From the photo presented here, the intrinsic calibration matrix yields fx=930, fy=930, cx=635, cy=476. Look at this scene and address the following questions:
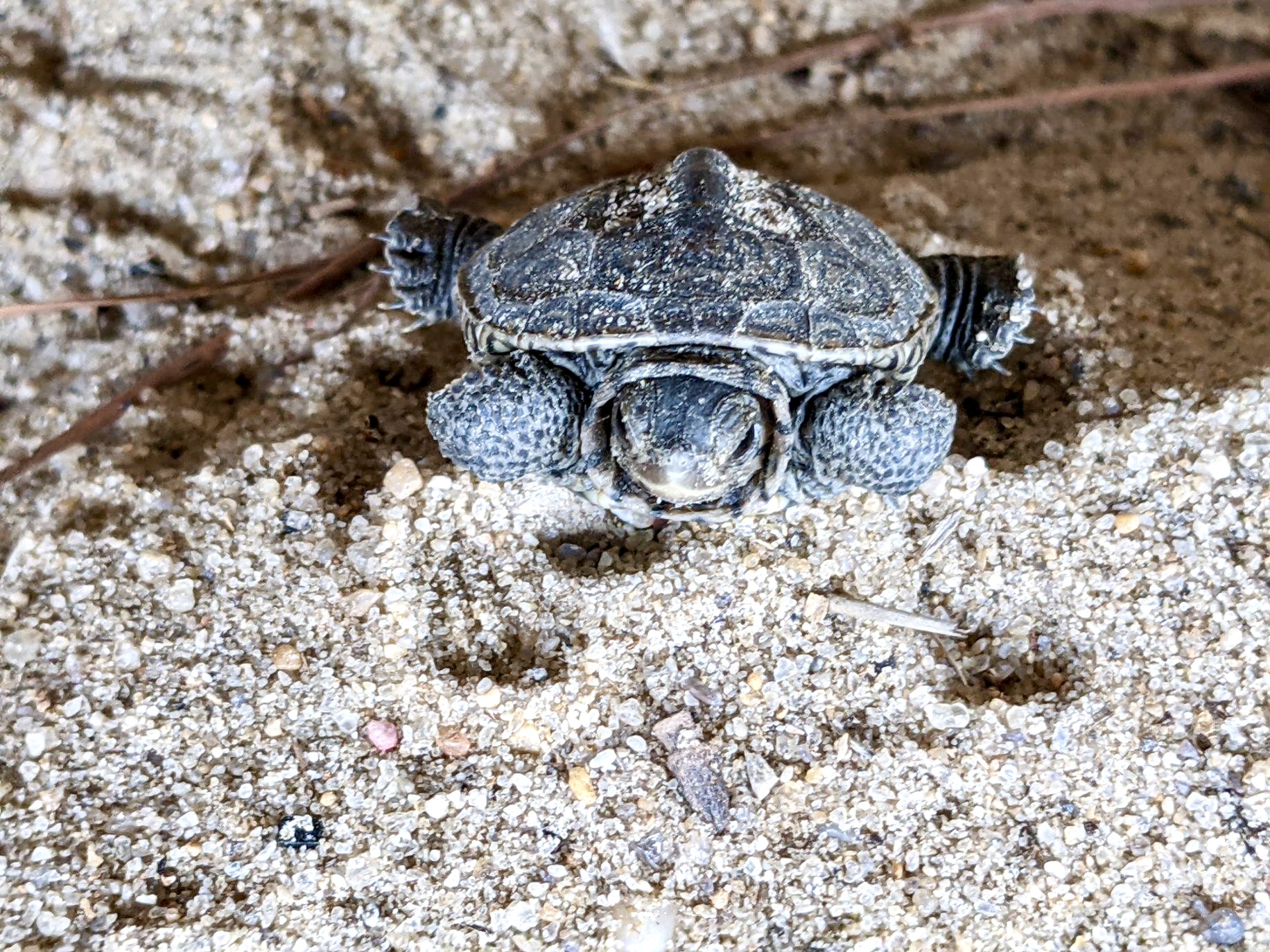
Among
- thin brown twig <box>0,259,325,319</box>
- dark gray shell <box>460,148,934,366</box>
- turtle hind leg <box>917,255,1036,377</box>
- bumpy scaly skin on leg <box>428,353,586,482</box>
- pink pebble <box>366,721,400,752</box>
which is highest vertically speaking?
dark gray shell <box>460,148,934,366</box>

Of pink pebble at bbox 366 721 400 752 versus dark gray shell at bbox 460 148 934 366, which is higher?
dark gray shell at bbox 460 148 934 366

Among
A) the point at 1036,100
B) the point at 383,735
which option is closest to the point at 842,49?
the point at 1036,100

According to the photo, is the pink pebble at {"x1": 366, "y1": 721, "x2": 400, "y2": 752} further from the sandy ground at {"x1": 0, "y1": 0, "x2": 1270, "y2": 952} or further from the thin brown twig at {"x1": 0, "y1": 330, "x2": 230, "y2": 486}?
the thin brown twig at {"x1": 0, "y1": 330, "x2": 230, "y2": 486}

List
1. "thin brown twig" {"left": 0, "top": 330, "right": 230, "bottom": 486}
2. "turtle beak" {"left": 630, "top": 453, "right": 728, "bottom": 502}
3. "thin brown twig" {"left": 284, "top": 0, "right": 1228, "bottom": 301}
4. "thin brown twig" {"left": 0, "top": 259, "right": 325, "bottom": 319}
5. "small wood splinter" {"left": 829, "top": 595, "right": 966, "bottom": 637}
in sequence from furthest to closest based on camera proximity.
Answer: "thin brown twig" {"left": 284, "top": 0, "right": 1228, "bottom": 301} → "thin brown twig" {"left": 0, "top": 259, "right": 325, "bottom": 319} → "thin brown twig" {"left": 0, "top": 330, "right": 230, "bottom": 486} → "small wood splinter" {"left": 829, "top": 595, "right": 966, "bottom": 637} → "turtle beak" {"left": 630, "top": 453, "right": 728, "bottom": 502}

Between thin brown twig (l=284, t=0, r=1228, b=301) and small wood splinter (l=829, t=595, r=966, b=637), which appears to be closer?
small wood splinter (l=829, t=595, r=966, b=637)

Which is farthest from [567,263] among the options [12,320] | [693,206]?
[12,320]

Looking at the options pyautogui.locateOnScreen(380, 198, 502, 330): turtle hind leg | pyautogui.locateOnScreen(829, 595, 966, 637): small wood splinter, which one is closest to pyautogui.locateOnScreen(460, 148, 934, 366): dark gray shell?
pyautogui.locateOnScreen(380, 198, 502, 330): turtle hind leg
